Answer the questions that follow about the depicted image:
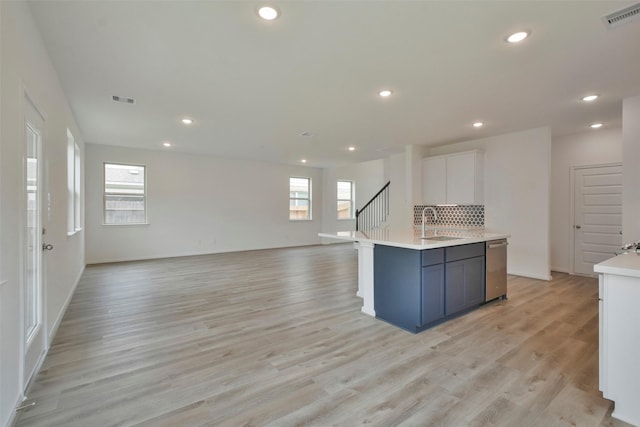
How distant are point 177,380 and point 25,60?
97.7 inches

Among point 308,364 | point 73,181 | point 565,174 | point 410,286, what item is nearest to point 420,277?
point 410,286

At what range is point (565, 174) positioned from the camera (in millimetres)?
5844

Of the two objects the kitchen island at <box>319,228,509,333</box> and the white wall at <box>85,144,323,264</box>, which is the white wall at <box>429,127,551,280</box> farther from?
the white wall at <box>85,144,323,264</box>

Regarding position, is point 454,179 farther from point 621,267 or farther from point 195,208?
point 195,208

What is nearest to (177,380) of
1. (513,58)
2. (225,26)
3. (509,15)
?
(225,26)

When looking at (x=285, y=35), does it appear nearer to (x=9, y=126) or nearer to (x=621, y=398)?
(x=9, y=126)

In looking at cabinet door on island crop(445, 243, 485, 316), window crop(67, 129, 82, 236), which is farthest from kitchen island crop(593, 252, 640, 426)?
window crop(67, 129, 82, 236)

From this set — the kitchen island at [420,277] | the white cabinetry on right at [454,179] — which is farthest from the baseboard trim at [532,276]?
the kitchen island at [420,277]

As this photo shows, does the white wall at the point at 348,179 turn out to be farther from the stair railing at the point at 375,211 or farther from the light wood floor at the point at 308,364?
the light wood floor at the point at 308,364

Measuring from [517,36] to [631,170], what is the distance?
9.31ft

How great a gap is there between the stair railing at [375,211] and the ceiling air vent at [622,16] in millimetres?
6055

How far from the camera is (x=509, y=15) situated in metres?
2.19

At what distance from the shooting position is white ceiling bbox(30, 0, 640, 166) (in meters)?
2.19

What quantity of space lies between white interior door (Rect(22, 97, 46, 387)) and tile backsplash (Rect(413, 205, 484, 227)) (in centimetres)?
563
